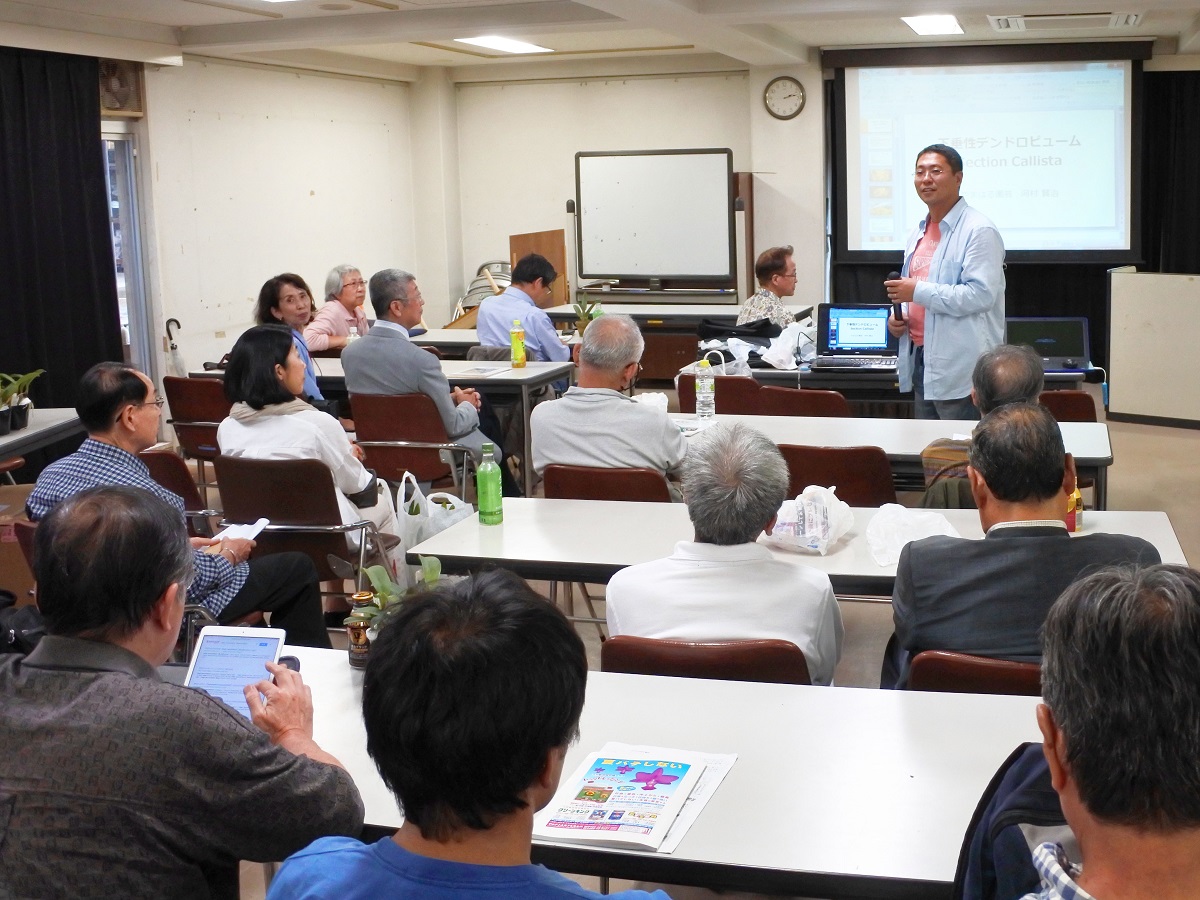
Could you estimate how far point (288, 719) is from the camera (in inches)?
75.0

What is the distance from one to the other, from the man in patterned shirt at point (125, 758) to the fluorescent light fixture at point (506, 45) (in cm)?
793

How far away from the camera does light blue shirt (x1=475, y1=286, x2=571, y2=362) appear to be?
6.95m

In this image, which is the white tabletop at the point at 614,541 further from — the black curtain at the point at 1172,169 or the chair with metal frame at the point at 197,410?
the black curtain at the point at 1172,169

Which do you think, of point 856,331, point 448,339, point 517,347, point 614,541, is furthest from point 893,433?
point 448,339

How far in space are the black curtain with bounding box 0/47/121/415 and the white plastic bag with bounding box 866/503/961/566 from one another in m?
5.71

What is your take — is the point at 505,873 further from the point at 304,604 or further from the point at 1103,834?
the point at 304,604

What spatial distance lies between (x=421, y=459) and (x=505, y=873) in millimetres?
4227

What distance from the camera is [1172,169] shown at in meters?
9.76

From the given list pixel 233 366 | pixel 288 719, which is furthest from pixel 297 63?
pixel 288 719

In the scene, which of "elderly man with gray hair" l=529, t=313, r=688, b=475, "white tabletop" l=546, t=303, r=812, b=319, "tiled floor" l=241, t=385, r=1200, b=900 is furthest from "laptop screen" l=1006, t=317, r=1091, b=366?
"elderly man with gray hair" l=529, t=313, r=688, b=475

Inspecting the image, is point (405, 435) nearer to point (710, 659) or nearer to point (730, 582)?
point (730, 582)

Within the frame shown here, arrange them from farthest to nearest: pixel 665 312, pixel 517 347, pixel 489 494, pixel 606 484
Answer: pixel 665 312 → pixel 517 347 → pixel 606 484 → pixel 489 494

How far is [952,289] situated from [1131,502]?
6.87 feet

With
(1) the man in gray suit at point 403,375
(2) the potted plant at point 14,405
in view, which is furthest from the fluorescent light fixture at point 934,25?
Result: (2) the potted plant at point 14,405
